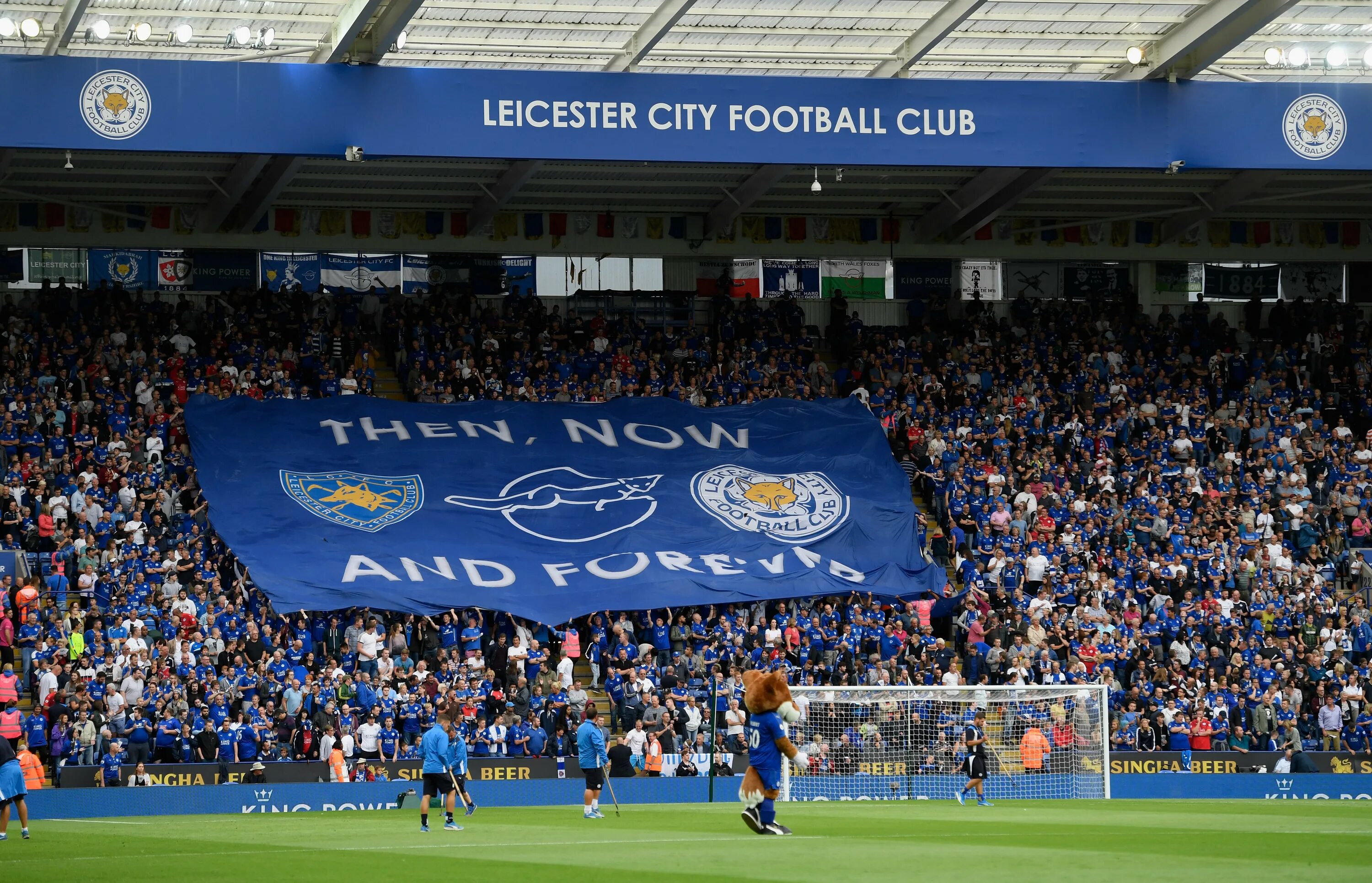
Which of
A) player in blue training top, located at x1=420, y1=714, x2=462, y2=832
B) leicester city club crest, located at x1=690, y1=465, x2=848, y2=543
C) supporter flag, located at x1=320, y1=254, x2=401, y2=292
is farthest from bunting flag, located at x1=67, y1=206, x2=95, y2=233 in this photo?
player in blue training top, located at x1=420, y1=714, x2=462, y2=832

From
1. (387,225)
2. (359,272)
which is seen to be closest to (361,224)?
(387,225)

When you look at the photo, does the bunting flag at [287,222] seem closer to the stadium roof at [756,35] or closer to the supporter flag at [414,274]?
the supporter flag at [414,274]

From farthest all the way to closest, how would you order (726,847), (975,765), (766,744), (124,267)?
(124,267)
(975,765)
(766,744)
(726,847)

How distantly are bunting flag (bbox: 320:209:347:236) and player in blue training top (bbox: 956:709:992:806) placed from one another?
67.6 feet

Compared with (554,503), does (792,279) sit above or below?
above

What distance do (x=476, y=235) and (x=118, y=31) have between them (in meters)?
12.1

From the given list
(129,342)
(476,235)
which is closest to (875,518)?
(476,235)

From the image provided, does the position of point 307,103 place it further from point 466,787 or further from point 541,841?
point 541,841

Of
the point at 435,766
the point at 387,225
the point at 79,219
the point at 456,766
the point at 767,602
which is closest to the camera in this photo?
the point at 435,766

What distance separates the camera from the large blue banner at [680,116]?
31.1 m

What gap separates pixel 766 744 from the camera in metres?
16.0

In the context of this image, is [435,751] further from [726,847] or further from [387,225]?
[387,225]

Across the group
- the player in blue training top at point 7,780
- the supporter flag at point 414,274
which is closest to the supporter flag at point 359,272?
the supporter flag at point 414,274

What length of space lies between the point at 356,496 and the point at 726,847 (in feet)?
68.0
